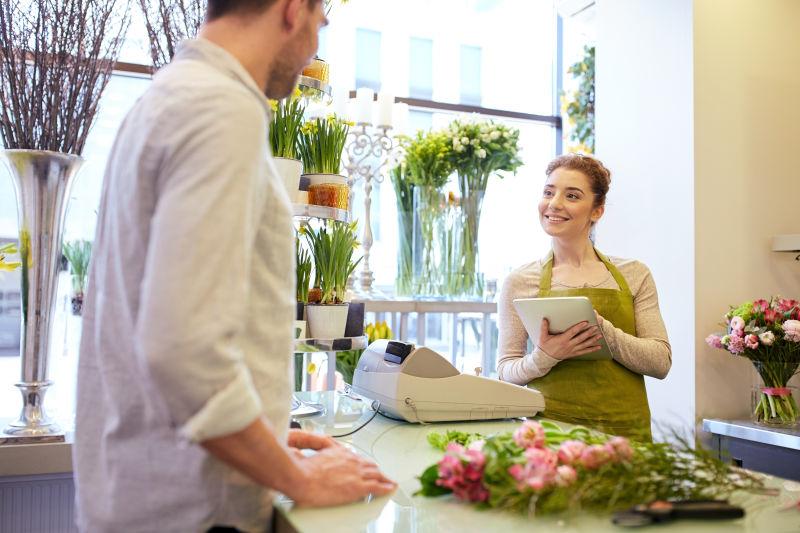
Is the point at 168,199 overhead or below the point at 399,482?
overhead

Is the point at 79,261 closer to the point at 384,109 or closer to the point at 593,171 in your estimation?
the point at 593,171

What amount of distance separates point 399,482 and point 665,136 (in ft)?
8.27

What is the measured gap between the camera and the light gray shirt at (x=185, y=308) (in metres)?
0.83

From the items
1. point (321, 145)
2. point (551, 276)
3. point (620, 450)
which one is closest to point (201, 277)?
point (620, 450)

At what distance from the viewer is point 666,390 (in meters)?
3.21

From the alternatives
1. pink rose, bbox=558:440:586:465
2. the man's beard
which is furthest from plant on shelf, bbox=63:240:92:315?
pink rose, bbox=558:440:586:465

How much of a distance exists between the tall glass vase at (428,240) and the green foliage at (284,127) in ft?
6.91

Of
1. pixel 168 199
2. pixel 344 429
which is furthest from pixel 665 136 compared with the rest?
pixel 168 199

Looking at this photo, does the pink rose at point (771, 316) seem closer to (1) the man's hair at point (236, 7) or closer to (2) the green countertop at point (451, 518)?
(2) the green countertop at point (451, 518)

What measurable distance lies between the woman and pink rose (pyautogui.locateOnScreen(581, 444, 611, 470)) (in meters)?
1.07

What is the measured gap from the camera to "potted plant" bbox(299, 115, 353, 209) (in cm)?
208

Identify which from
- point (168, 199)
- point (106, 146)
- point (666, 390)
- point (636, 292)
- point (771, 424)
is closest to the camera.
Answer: point (168, 199)

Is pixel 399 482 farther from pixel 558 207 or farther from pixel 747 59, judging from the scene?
pixel 747 59

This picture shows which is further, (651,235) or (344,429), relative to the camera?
(651,235)
